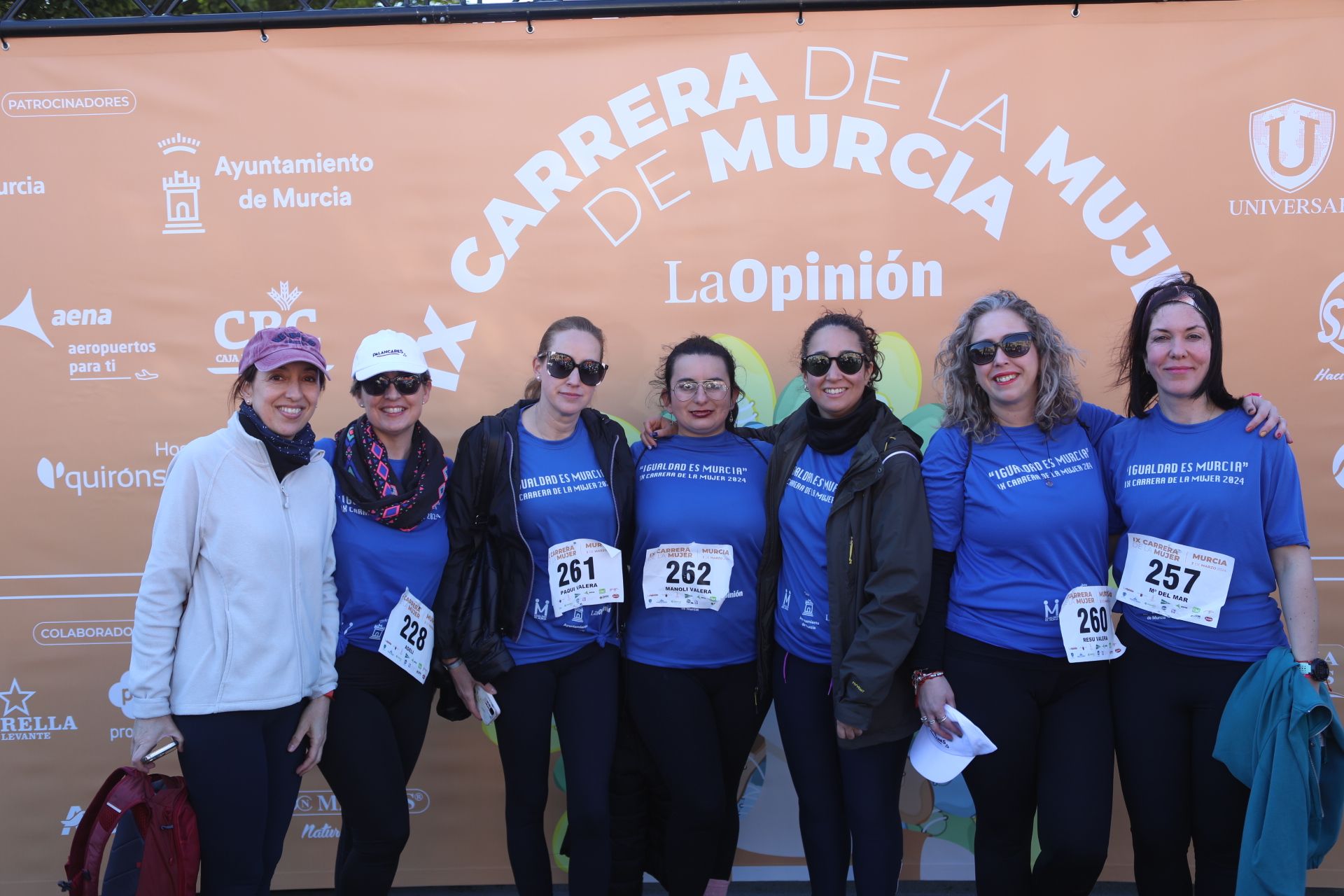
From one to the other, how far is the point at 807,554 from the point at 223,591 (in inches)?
64.5

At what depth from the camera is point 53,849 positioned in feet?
11.6

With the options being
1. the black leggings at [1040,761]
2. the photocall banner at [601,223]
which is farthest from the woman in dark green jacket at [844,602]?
the photocall banner at [601,223]

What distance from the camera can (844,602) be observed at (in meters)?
2.51

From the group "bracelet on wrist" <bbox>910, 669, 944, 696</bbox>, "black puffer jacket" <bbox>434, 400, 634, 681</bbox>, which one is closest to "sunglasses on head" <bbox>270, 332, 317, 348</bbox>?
"black puffer jacket" <bbox>434, 400, 634, 681</bbox>

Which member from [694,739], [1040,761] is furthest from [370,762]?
[1040,761]

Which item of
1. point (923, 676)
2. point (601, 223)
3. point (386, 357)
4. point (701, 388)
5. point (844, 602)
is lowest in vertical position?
point (923, 676)

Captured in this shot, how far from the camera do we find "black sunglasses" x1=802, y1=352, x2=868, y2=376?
263 centimetres

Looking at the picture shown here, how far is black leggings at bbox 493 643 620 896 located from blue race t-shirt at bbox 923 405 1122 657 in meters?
1.12

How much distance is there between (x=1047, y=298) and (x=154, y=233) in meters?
3.55

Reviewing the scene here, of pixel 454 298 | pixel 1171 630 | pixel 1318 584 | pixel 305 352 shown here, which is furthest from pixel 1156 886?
pixel 454 298

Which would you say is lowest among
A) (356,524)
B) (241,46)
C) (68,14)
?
(356,524)

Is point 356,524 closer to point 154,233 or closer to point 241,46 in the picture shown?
point 154,233

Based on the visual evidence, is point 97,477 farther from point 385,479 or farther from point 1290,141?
point 1290,141

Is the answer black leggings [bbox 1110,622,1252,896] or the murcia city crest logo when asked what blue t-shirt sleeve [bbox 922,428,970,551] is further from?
the murcia city crest logo
